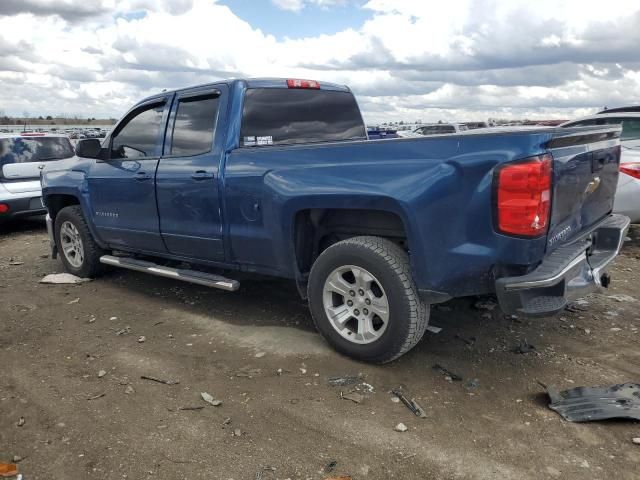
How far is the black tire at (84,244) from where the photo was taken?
6035 millimetres

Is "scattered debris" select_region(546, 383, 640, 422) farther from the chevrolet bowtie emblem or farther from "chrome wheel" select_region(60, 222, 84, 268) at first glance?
"chrome wheel" select_region(60, 222, 84, 268)

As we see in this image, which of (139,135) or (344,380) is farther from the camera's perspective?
(139,135)

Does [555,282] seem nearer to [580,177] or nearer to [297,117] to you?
[580,177]

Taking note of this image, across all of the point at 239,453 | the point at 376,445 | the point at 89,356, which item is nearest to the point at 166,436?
the point at 239,453

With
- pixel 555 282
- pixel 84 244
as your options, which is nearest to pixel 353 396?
pixel 555 282

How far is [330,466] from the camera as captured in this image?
2750mm

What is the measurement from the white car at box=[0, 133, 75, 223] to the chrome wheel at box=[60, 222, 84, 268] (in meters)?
2.95

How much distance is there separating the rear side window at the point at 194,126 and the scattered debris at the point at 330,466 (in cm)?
272

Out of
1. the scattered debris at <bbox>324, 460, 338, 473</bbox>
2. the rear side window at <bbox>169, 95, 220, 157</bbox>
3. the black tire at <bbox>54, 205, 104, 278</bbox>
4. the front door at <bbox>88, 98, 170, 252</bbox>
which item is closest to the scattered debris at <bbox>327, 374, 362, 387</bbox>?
the scattered debris at <bbox>324, 460, 338, 473</bbox>

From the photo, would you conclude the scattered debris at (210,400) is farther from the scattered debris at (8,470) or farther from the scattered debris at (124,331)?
the scattered debris at (124,331)

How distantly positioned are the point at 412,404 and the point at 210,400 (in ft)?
4.08

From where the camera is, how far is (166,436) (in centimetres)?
302

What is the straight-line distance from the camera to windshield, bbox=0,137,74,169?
8.94m

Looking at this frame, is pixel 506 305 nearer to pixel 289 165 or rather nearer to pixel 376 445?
pixel 376 445
